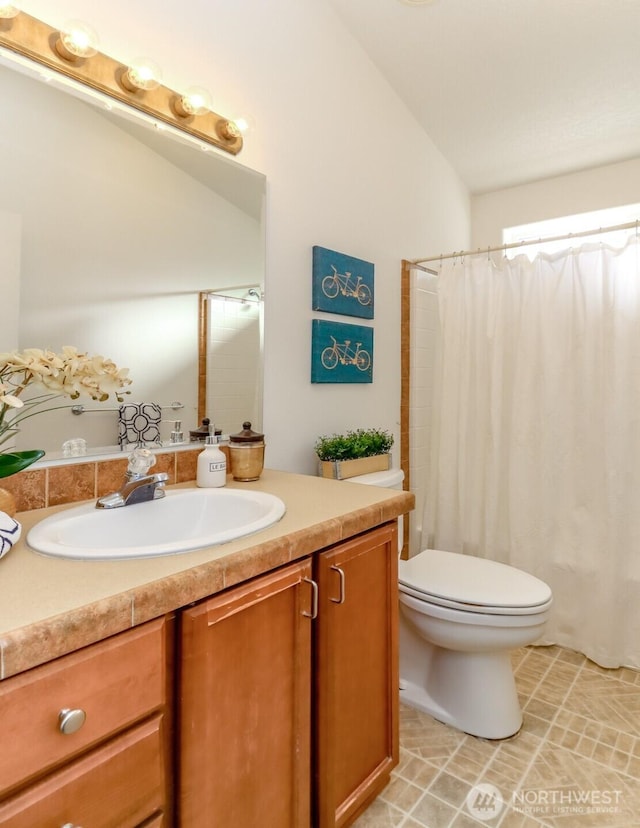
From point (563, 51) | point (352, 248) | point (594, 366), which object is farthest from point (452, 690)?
point (563, 51)

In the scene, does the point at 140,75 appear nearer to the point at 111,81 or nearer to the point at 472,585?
Result: the point at 111,81

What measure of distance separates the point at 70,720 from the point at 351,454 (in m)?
1.40

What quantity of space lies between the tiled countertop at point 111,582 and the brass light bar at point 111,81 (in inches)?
42.9

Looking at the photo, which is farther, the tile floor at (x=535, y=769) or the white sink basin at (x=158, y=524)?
the tile floor at (x=535, y=769)

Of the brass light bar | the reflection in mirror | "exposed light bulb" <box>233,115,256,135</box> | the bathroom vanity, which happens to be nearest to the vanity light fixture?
the brass light bar

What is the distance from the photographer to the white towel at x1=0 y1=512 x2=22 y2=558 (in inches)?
32.6

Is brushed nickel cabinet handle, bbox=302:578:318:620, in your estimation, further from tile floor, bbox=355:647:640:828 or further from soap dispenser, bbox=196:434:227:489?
tile floor, bbox=355:647:640:828

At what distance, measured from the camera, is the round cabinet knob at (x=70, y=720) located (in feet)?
2.12

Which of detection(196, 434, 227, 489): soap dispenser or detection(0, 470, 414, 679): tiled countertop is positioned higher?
detection(196, 434, 227, 489): soap dispenser

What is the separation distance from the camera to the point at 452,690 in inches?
68.1

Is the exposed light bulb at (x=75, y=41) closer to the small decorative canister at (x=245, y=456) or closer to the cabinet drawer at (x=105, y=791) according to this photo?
the small decorative canister at (x=245, y=456)

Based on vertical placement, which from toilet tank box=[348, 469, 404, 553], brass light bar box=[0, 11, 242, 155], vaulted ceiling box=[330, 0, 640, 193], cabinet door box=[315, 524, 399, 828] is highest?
vaulted ceiling box=[330, 0, 640, 193]

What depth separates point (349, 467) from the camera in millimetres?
1922

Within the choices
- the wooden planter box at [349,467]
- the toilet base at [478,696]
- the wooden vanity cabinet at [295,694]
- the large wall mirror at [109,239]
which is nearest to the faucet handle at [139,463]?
the large wall mirror at [109,239]
